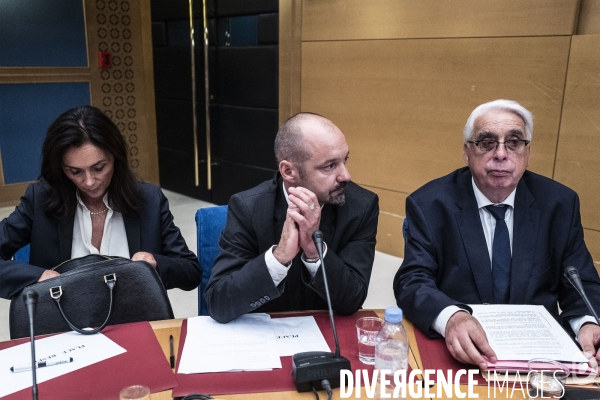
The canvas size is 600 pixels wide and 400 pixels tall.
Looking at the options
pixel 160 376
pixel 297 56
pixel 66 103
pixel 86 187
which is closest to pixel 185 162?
pixel 66 103

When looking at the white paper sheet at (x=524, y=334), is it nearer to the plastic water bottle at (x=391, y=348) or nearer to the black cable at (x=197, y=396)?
the plastic water bottle at (x=391, y=348)

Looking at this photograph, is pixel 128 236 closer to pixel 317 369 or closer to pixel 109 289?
pixel 109 289

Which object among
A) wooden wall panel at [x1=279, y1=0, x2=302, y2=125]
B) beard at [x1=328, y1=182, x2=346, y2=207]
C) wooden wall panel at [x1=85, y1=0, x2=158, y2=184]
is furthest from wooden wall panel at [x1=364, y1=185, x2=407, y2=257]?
wooden wall panel at [x1=85, y1=0, x2=158, y2=184]

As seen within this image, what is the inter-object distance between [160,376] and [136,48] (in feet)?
17.5

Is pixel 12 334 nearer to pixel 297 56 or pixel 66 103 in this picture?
pixel 297 56

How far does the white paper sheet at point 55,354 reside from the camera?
114 centimetres

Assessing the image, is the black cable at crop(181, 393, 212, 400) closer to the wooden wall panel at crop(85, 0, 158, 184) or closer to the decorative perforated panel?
the decorative perforated panel

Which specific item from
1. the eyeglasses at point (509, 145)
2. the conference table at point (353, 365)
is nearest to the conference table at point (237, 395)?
the conference table at point (353, 365)

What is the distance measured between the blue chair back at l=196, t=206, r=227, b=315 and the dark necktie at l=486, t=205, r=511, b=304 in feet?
3.29

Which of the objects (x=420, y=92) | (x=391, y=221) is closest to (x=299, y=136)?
(x=420, y=92)

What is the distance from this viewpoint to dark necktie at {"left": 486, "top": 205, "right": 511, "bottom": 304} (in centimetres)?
163

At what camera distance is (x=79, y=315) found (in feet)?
4.65

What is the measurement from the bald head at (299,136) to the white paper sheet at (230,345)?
0.51 m

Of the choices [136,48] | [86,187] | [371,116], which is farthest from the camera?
[136,48]
